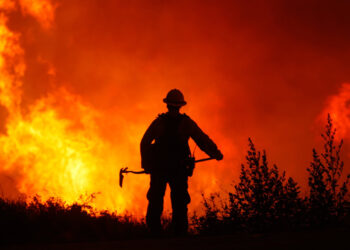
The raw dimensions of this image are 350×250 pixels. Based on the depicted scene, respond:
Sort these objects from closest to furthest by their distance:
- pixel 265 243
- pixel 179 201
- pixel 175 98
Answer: pixel 265 243
pixel 179 201
pixel 175 98

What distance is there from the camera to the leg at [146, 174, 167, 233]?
26.5 feet

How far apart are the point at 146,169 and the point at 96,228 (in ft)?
5.27

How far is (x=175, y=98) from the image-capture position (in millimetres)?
8328

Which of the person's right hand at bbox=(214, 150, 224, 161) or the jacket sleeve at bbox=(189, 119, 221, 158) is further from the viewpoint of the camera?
the person's right hand at bbox=(214, 150, 224, 161)

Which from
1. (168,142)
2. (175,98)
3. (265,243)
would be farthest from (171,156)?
(265,243)

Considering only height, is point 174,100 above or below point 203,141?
above

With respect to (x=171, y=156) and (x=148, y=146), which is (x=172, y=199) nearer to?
(x=171, y=156)

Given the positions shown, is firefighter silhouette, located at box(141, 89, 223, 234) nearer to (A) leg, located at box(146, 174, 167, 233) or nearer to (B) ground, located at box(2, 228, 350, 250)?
(A) leg, located at box(146, 174, 167, 233)

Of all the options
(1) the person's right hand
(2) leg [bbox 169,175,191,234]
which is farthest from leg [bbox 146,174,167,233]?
(1) the person's right hand

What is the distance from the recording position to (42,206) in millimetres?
9359

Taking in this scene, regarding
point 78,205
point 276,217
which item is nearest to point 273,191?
point 276,217

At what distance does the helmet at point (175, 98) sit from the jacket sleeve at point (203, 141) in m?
0.37

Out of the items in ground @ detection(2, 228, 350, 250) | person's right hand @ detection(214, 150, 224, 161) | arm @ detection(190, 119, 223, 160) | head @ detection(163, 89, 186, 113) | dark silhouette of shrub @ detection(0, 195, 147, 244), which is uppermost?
head @ detection(163, 89, 186, 113)

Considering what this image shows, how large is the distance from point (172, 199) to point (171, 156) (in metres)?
0.73
